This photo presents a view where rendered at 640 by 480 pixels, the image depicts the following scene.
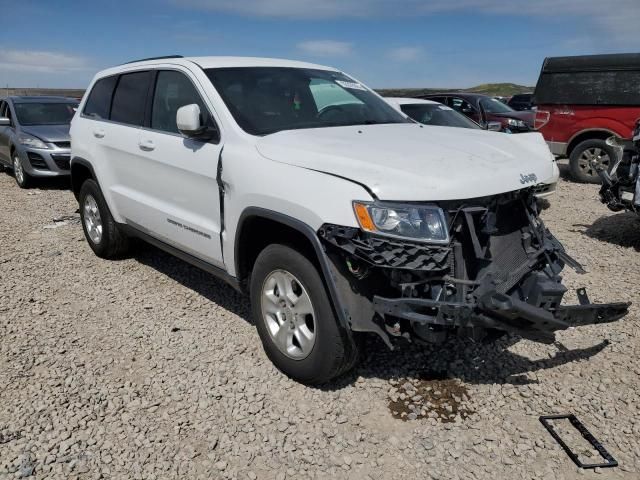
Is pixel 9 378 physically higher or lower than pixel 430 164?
lower

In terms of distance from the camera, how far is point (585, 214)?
7.76 m

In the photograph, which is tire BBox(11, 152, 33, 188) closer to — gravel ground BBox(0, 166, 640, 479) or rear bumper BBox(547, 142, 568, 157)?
gravel ground BBox(0, 166, 640, 479)

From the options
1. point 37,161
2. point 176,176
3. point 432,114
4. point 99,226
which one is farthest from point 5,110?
point 176,176

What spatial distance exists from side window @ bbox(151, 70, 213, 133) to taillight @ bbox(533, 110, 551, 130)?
8232 mm

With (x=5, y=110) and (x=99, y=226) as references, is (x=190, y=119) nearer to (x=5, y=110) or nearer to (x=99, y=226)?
(x=99, y=226)

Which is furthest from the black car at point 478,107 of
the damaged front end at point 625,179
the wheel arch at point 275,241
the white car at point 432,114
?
the wheel arch at point 275,241

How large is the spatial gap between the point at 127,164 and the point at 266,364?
2.18 meters

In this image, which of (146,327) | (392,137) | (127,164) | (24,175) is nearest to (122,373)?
(146,327)

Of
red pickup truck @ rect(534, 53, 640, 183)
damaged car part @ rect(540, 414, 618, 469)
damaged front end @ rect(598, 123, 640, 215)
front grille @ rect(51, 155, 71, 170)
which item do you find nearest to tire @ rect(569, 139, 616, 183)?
red pickup truck @ rect(534, 53, 640, 183)

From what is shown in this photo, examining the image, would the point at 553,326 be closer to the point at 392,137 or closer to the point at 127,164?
the point at 392,137

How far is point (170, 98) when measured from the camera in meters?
4.12

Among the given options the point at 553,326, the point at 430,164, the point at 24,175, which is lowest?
the point at 24,175

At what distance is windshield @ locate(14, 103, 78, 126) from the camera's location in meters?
10.7

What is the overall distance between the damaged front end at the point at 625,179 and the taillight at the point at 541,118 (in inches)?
165
